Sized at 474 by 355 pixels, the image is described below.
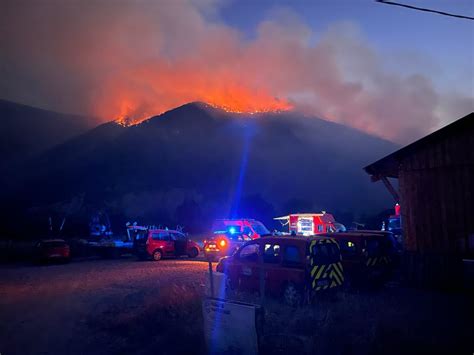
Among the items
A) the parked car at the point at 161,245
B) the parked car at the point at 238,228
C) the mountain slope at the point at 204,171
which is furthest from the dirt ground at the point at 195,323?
the mountain slope at the point at 204,171

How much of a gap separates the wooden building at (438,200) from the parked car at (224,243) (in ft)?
31.2

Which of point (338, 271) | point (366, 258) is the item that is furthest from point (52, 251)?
point (366, 258)

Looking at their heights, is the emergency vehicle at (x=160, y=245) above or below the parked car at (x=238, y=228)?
below

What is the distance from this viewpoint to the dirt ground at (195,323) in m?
6.18

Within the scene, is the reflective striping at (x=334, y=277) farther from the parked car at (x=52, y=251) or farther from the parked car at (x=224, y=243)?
the parked car at (x=52, y=251)

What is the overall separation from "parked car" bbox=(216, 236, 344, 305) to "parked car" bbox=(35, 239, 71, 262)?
15.0 metres

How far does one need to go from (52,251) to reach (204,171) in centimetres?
6633

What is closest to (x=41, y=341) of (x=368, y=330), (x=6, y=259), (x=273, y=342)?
(x=273, y=342)

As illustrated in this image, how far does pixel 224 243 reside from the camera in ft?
64.6

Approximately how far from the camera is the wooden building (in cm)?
1083

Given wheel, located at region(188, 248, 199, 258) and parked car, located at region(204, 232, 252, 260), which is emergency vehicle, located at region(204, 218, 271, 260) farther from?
wheel, located at region(188, 248, 199, 258)

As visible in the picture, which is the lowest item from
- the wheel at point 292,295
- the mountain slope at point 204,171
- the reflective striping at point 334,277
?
the wheel at point 292,295

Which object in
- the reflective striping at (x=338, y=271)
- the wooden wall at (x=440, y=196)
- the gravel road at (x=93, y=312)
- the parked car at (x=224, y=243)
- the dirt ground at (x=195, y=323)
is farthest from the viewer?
the parked car at (x=224, y=243)

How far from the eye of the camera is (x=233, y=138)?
118 metres
